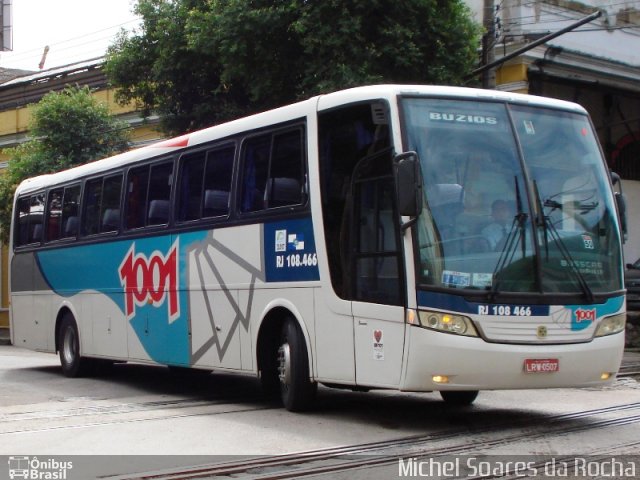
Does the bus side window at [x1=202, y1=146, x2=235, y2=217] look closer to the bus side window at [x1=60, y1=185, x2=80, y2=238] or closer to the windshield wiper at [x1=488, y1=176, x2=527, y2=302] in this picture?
the windshield wiper at [x1=488, y1=176, x2=527, y2=302]

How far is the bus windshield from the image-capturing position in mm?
9469

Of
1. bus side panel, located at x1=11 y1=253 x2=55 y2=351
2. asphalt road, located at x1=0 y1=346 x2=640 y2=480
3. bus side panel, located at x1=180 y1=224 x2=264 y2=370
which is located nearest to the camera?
asphalt road, located at x1=0 y1=346 x2=640 y2=480

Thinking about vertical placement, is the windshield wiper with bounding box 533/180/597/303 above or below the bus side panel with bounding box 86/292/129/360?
above

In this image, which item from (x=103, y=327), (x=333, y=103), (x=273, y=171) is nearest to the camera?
(x=333, y=103)

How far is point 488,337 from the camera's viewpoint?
934 centimetres

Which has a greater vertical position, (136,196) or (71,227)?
(136,196)

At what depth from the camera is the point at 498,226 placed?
962 cm

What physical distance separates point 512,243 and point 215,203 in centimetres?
429

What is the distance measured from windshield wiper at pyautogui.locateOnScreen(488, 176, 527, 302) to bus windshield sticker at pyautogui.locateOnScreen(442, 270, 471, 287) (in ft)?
0.78

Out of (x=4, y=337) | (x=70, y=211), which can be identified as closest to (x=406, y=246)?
(x=70, y=211)

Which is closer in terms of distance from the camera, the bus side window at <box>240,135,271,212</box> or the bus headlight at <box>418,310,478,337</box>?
the bus headlight at <box>418,310,478,337</box>

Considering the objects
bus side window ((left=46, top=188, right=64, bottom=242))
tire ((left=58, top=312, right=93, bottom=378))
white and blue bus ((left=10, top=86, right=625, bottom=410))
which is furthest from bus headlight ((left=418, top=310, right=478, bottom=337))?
bus side window ((left=46, top=188, right=64, bottom=242))

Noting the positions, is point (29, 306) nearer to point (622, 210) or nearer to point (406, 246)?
point (406, 246)

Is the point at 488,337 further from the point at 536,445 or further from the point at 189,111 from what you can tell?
the point at 189,111
